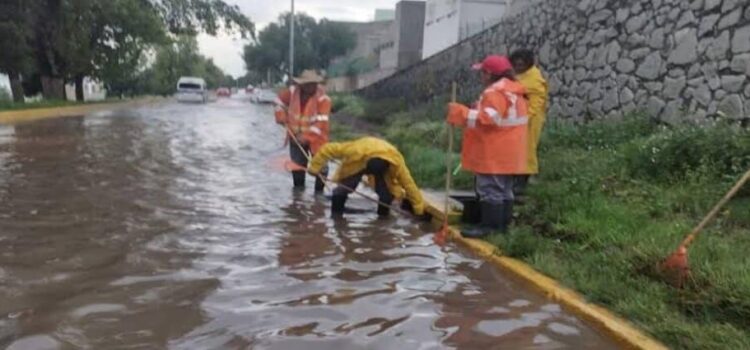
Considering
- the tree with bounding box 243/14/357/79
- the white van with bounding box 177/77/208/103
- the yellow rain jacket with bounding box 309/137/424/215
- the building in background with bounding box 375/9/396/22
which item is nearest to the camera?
the yellow rain jacket with bounding box 309/137/424/215

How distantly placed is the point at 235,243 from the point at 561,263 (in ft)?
8.49

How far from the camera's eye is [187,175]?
1072 centimetres

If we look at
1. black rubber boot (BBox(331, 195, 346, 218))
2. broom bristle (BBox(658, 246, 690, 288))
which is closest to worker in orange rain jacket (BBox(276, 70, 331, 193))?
black rubber boot (BBox(331, 195, 346, 218))

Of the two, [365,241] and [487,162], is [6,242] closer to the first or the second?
[365,241]

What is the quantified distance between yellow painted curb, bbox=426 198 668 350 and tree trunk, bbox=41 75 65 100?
34241 mm

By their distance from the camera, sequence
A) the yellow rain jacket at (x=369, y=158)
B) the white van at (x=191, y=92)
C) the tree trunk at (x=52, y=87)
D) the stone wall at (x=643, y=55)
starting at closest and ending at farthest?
the yellow rain jacket at (x=369, y=158), the stone wall at (x=643, y=55), the tree trunk at (x=52, y=87), the white van at (x=191, y=92)

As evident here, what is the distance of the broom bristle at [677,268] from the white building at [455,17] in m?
21.5

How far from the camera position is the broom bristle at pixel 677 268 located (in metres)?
4.32

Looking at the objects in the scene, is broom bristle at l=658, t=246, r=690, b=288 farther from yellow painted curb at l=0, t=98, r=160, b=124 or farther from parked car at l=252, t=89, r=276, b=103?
parked car at l=252, t=89, r=276, b=103

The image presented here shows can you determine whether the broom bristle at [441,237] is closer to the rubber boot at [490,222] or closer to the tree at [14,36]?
the rubber boot at [490,222]

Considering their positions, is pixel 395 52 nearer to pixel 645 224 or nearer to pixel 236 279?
pixel 645 224

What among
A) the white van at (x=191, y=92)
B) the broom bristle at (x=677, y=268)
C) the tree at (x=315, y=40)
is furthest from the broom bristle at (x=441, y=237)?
the tree at (x=315, y=40)

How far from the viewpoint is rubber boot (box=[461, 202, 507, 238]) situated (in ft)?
20.7

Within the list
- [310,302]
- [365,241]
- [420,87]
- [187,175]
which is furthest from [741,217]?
[420,87]
